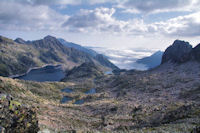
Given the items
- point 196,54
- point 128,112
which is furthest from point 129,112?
point 196,54

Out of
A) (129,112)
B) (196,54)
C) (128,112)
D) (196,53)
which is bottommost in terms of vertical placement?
(128,112)

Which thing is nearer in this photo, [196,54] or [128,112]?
[128,112]

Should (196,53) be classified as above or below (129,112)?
above

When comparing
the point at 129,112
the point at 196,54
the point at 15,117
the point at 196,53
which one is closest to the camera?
the point at 15,117

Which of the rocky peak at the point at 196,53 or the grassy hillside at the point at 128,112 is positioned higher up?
the rocky peak at the point at 196,53

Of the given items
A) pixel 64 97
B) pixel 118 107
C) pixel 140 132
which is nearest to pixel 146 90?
pixel 118 107

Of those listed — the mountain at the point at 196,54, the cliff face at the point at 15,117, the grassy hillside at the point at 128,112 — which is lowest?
the grassy hillside at the point at 128,112

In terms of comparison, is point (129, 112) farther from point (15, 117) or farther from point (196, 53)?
point (196, 53)

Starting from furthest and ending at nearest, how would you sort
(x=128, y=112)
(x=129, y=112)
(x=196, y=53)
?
(x=196, y=53) → (x=128, y=112) → (x=129, y=112)

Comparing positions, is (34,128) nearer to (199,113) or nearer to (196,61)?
(199,113)

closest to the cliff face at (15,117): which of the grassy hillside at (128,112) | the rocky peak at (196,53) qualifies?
the grassy hillside at (128,112)

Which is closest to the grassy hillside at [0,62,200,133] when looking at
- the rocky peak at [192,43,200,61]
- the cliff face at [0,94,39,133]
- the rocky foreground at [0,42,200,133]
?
the rocky foreground at [0,42,200,133]

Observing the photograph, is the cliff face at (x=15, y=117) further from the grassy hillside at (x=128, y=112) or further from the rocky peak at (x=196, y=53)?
the rocky peak at (x=196, y=53)

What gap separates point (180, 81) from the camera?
12694 centimetres
